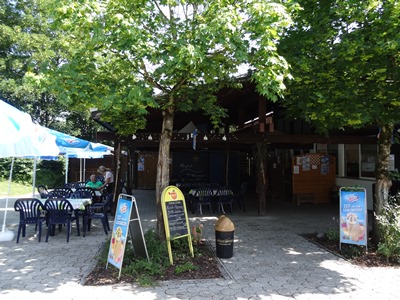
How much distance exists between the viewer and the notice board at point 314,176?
12188 mm

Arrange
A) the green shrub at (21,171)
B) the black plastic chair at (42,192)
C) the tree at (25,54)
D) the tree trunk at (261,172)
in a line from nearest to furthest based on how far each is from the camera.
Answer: the black plastic chair at (42,192) → the tree trunk at (261,172) → the tree at (25,54) → the green shrub at (21,171)

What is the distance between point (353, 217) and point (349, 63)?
2.64 m

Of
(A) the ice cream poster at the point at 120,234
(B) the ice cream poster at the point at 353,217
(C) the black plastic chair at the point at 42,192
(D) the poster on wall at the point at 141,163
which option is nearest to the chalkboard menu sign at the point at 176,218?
(A) the ice cream poster at the point at 120,234

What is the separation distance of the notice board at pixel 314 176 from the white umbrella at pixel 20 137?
851 cm

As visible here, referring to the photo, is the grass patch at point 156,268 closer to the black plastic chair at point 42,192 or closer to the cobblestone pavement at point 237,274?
the cobblestone pavement at point 237,274

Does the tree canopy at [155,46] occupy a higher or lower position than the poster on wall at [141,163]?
higher

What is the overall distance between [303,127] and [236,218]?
6.52m

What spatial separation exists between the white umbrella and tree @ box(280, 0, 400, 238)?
171 inches

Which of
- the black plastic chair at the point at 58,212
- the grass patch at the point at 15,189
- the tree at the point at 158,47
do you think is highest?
the tree at the point at 158,47

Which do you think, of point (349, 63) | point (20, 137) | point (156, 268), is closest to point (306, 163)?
point (349, 63)

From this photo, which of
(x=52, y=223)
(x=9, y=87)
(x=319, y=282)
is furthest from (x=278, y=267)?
(x=9, y=87)

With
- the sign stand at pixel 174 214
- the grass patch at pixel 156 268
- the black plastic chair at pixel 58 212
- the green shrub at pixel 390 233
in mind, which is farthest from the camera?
the black plastic chair at pixel 58 212

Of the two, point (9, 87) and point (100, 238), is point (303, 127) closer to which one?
point (100, 238)

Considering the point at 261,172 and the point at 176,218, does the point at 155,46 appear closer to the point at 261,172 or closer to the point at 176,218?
the point at 176,218
